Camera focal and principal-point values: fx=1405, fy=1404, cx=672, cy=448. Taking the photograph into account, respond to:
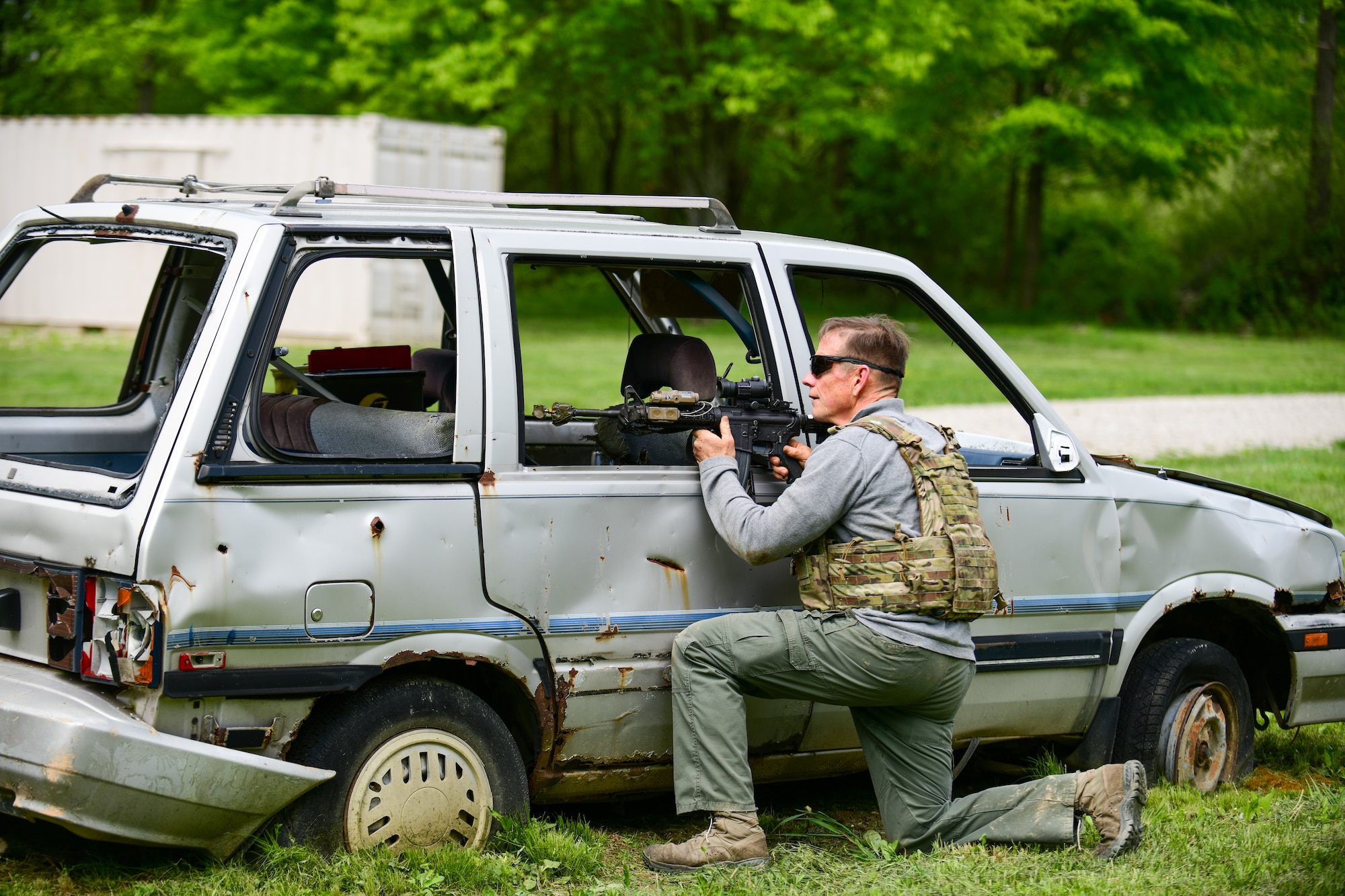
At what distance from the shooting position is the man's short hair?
395 centimetres

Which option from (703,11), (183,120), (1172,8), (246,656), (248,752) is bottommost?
(248,752)

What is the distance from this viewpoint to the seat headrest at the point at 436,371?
186 inches

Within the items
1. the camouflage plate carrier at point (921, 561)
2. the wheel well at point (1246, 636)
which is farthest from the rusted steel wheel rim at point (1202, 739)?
the camouflage plate carrier at point (921, 561)

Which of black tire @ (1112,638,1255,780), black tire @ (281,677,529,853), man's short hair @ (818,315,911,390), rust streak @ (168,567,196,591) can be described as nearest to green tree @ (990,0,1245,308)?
black tire @ (1112,638,1255,780)

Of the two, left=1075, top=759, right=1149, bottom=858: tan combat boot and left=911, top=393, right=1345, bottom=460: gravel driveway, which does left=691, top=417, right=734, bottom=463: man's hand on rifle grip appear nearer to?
left=1075, top=759, right=1149, bottom=858: tan combat boot

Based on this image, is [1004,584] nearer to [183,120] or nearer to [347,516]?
[347,516]

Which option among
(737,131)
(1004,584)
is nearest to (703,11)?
(737,131)

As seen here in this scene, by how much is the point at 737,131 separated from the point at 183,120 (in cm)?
1105

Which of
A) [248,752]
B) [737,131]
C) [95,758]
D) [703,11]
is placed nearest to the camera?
[95,758]

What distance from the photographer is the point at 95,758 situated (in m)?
3.04

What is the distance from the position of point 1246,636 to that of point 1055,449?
4.51 feet

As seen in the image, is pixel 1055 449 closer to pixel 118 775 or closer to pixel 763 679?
pixel 763 679

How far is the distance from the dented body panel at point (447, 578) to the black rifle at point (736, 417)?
10 centimetres

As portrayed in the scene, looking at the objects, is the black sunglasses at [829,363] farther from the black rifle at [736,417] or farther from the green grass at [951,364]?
the green grass at [951,364]
